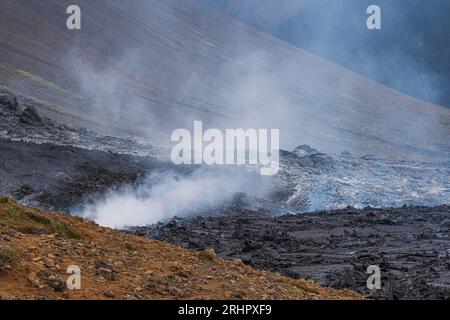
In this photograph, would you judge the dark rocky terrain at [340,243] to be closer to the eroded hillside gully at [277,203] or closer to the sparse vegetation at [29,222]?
the eroded hillside gully at [277,203]

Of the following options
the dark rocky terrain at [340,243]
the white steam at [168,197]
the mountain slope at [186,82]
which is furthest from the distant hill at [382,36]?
the dark rocky terrain at [340,243]

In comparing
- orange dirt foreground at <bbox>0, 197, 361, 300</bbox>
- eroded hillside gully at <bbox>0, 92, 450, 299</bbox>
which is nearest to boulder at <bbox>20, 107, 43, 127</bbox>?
eroded hillside gully at <bbox>0, 92, 450, 299</bbox>

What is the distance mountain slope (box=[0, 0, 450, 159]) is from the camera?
1949 inches

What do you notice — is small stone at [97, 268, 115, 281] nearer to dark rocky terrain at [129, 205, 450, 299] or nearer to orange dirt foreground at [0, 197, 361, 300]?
orange dirt foreground at [0, 197, 361, 300]

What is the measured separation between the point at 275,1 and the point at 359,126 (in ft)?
153

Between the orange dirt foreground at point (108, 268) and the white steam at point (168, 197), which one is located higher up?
the white steam at point (168, 197)

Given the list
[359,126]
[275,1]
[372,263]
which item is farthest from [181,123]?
[275,1]

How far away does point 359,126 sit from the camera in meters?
64.2

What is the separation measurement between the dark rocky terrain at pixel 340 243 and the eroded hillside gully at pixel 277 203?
3 centimetres

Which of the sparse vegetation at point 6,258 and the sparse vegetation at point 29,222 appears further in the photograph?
the sparse vegetation at point 29,222

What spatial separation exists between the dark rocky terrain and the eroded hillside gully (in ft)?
0.11

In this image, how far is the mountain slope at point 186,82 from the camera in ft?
162

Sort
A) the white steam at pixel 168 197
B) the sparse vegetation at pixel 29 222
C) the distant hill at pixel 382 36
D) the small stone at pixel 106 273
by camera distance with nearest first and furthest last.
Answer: the small stone at pixel 106 273
the sparse vegetation at pixel 29 222
the white steam at pixel 168 197
the distant hill at pixel 382 36

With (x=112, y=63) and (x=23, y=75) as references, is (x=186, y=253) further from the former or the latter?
(x=112, y=63)
